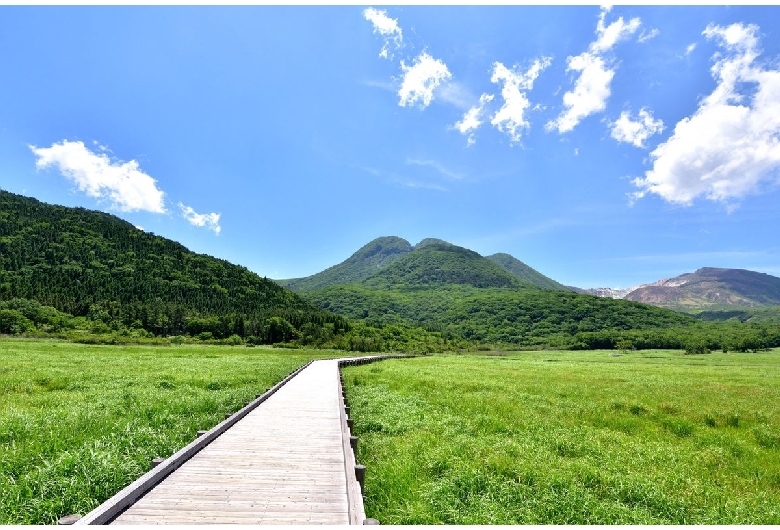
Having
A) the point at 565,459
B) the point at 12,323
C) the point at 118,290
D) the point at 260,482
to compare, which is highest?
the point at 118,290

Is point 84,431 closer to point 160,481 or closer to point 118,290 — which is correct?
point 160,481

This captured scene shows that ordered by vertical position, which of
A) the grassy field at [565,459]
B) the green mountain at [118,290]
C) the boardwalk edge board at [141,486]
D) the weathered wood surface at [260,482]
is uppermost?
the green mountain at [118,290]

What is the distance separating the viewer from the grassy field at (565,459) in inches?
363

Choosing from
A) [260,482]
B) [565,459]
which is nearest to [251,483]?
[260,482]

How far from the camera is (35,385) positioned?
23.1 meters

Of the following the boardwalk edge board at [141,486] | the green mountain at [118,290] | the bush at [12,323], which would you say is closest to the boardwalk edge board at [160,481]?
the boardwalk edge board at [141,486]

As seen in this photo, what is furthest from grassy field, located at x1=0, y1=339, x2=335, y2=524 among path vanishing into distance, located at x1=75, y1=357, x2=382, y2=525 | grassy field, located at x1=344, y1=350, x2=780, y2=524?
grassy field, located at x1=344, y1=350, x2=780, y2=524

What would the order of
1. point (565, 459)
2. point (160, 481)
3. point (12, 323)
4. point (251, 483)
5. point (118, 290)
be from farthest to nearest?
point (118, 290)
point (12, 323)
point (565, 459)
point (251, 483)
point (160, 481)

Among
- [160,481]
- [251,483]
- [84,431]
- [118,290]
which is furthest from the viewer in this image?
[118,290]

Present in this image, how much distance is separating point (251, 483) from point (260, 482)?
0.19m

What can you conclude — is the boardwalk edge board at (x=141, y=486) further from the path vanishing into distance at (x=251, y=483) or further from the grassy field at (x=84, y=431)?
the grassy field at (x=84, y=431)

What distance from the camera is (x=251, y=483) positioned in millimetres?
8531

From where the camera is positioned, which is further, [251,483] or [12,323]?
[12,323]

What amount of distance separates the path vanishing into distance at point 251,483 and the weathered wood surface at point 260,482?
2cm
